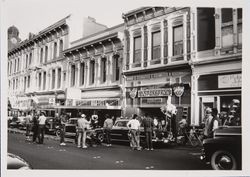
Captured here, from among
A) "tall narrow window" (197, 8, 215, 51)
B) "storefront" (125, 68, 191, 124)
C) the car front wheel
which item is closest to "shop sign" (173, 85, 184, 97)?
"storefront" (125, 68, 191, 124)

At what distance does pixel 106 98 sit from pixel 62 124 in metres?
3.03

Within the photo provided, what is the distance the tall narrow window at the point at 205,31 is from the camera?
8897 millimetres

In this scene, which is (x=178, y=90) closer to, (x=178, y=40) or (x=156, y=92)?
(x=156, y=92)

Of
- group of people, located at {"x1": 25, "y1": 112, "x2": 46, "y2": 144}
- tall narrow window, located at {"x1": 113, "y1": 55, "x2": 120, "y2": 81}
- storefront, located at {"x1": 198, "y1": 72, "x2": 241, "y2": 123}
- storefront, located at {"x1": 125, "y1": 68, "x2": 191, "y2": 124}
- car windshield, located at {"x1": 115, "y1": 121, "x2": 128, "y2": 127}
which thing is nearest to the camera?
storefront, located at {"x1": 198, "y1": 72, "x2": 241, "y2": 123}

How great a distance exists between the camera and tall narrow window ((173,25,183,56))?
10.3 meters

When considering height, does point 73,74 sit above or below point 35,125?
above

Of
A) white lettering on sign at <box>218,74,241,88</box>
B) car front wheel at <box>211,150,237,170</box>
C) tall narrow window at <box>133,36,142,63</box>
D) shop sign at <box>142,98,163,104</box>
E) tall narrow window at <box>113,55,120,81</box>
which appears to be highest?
tall narrow window at <box>133,36,142,63</box>

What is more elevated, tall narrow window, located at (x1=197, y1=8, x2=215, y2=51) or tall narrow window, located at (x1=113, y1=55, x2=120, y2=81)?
tall narrow window, located at (x1=197, y1=8, x2=215, y2=51)

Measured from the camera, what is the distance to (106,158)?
7.18m

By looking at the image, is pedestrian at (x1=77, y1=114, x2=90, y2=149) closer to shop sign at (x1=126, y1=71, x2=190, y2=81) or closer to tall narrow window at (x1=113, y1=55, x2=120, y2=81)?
shop sign at (x1=126, y1=71, x2=190, y2=81)

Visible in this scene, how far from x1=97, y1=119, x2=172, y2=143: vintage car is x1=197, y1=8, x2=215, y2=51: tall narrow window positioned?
2857 millimetres

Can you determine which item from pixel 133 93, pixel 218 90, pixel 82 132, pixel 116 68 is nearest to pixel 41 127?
pixel 82 132

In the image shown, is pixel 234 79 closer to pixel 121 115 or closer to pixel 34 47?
pixel 121 115

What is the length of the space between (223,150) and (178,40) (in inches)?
206
